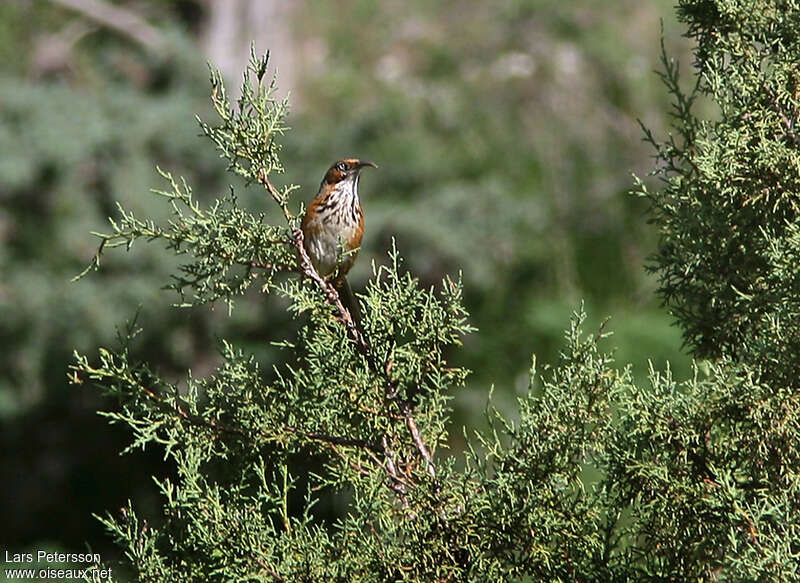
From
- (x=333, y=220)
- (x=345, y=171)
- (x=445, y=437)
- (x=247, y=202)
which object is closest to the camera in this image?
(x=445, y=437)

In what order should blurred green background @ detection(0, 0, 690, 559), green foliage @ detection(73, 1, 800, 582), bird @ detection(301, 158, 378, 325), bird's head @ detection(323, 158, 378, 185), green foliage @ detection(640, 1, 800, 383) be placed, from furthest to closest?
blurred green background @ detection(0, 0, 690, 559) → bird's head @ detection(323, 158, 378, 185) → bird @ detection(301, 158, 378, 325) → green foliage @ detection(640, 1, 800, 383) → green foliage @ detection(73, 1, 800, 582)

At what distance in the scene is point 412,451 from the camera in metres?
2.45

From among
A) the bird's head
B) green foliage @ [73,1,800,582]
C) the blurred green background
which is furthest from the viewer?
the blurred green background

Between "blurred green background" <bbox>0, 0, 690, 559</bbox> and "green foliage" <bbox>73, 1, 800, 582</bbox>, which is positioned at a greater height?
"blurred green background" <bbox>0, 0, 690, 559</bbox>

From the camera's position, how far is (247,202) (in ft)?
25.9

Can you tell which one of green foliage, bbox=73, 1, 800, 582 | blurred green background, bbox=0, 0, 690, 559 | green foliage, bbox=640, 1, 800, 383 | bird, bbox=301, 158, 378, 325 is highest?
blurred green background, bbox=0, 0, 690, 559

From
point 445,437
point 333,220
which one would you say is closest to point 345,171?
point 333,220

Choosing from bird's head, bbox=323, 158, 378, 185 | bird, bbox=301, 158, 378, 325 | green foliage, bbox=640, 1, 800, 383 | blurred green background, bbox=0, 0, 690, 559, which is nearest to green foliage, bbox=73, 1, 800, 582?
green foliage, bbox=640, 1, 800, 383

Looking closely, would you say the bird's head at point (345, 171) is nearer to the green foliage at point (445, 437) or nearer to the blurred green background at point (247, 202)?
the green foliage at point (445, 437)

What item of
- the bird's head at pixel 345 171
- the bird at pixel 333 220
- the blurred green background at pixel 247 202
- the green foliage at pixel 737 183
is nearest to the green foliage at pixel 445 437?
the green foliage at pixel 737 183

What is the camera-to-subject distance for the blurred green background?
25.3ft

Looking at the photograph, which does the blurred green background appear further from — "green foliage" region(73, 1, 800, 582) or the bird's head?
"green foliage" region(73, 1, 800, 582)

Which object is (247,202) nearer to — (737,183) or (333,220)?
(333,220)

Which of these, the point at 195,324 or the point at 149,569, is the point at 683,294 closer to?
the point at 149,569
